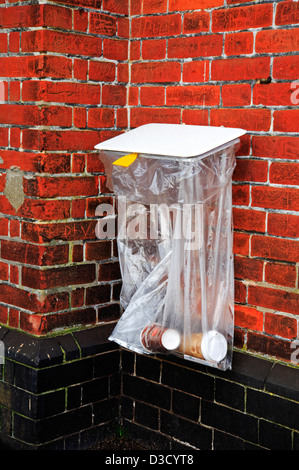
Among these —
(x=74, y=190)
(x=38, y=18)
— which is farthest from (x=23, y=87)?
(x=74, y=190)

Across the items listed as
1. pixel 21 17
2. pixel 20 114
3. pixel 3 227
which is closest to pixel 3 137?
pixel 20 114

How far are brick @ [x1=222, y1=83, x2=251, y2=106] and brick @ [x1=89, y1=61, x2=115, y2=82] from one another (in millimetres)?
605

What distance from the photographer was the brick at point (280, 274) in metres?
2.53

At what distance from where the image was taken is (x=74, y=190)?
9.49ft

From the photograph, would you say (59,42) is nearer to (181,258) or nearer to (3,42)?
(3,42)

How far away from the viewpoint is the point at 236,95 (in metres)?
2.63

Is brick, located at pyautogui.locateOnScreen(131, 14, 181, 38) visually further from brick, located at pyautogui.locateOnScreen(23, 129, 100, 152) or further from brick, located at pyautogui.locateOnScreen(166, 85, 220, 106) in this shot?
brick, located at pyautogui.locateOnScreen(23, 129, 100, 152)

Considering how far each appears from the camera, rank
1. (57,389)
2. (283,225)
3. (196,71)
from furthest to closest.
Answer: (57,389)
(196,71)
(283,225)

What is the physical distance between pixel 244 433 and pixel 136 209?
1066mm

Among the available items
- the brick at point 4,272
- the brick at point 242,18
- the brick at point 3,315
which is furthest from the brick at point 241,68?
the brick at point 3,315

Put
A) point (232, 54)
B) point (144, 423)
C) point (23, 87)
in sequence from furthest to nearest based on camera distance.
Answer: point (144, 423)
point (23, 87)
point (232, 54)

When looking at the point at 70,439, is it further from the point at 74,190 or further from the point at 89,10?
the point at 89,10

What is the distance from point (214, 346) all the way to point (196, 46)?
4.27 ft

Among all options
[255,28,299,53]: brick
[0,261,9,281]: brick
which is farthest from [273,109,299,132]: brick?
[0,261,9,281]: brick
